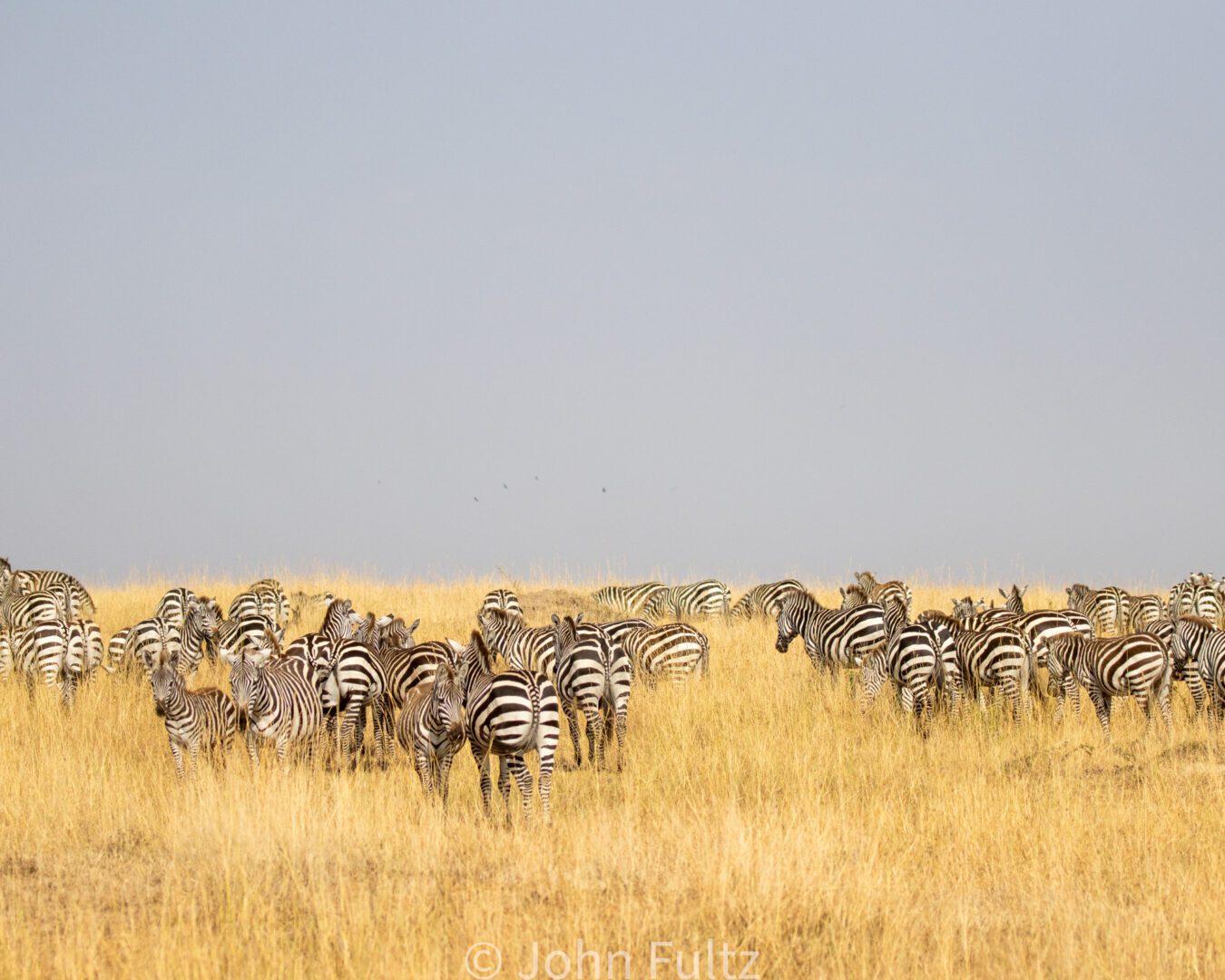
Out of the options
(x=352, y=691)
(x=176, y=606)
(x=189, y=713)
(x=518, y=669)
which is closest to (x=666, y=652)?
(x=352, y=691)

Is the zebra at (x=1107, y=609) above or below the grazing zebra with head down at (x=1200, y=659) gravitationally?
above

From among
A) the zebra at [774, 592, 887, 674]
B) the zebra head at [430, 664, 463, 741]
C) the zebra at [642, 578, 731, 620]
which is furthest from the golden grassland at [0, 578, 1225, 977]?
the zebra at [642, 578, 731, 620]

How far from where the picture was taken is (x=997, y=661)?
15.0 metres

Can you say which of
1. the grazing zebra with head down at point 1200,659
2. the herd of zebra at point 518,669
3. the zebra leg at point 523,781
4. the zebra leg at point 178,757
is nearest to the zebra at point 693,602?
the herd of zebra at point 518,669

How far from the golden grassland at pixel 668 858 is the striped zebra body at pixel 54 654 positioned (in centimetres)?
168

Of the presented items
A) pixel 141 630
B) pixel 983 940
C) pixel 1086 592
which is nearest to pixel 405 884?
pixel 983 940

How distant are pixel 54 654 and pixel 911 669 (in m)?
11.3

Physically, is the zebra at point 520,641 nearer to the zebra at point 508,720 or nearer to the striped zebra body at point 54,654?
the zebra at point 508,720

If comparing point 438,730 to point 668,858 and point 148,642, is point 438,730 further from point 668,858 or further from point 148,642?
point 148,642

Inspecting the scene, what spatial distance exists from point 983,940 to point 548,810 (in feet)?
13.1

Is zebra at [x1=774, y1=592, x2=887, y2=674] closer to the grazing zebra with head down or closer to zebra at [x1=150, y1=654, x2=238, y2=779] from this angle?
the grazing zebra with head down

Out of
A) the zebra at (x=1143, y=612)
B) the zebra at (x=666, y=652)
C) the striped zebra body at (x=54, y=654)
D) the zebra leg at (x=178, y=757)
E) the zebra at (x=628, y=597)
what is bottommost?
the zebra leg at (x=178, y=757)

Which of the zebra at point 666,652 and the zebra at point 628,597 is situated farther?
the zebra at point 628,597

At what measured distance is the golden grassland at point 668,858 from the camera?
761cm
